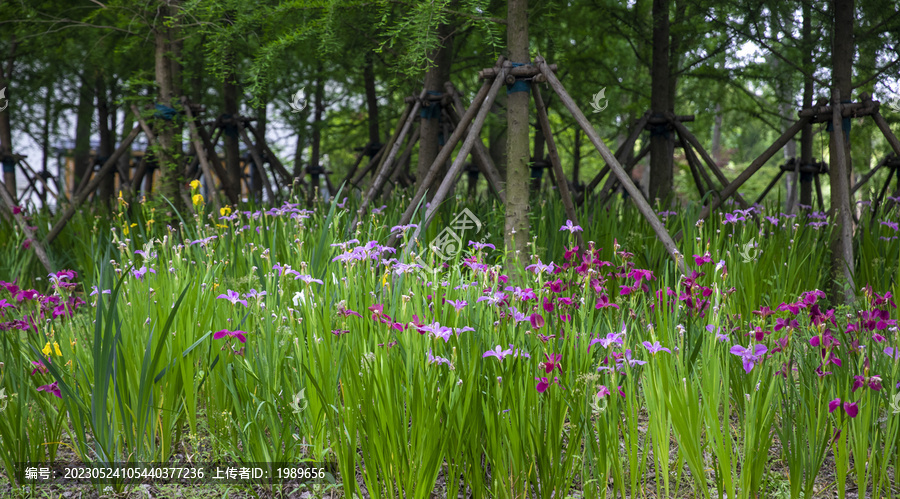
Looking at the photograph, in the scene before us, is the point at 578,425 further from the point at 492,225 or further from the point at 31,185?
the point at 31,185

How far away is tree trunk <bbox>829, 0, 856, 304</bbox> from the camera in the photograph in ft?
13.3

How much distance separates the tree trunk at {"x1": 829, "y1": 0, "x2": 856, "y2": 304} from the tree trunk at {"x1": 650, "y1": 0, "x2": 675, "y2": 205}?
179cm

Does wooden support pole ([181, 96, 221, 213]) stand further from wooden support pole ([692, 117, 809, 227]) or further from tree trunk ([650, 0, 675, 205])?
tree trunk ([650, 0, 675, 205])

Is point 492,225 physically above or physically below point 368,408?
above

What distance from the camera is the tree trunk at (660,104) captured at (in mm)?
6266

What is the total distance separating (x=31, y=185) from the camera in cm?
975

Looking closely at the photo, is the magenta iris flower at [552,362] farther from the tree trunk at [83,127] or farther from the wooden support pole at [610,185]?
the tree trunk at [83,127]

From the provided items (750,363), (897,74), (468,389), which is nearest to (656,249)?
(750,363)

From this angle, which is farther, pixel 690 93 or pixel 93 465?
pixel 690 93

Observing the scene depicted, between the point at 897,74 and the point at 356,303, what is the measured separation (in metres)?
5.67

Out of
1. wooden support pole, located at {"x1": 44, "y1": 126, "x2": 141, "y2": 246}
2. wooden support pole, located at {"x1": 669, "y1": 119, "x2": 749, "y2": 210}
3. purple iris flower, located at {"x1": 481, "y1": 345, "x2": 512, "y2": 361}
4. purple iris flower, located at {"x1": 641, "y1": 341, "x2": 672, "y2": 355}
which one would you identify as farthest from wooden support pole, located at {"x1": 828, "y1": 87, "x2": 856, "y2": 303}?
wooden support pole, located at {"x1": 44, "y1": 126, "x2": 141, "y2": 246}

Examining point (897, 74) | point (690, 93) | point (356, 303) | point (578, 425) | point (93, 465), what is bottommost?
point (93, 465)

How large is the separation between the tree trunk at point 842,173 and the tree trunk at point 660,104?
179cm

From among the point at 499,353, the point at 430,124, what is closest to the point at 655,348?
the point at 499,353
